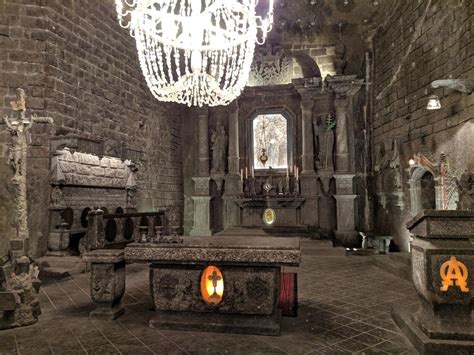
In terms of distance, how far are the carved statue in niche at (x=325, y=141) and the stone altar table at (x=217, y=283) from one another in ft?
20.7

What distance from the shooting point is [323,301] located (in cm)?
403

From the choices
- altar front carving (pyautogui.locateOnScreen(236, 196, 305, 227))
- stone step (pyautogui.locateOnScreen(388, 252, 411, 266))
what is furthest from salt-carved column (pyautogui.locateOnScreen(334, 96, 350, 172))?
stone step (pyautogui.locateOnScreen(388, 252, 411, 266))

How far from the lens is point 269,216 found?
30.1 ft

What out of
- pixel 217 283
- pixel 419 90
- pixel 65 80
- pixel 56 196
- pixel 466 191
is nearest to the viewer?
pixel 217 283

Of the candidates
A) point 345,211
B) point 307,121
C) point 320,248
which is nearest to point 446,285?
point 320,248

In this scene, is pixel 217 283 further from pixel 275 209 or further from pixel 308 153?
pixel 308 153

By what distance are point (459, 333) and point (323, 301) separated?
1.58 meters

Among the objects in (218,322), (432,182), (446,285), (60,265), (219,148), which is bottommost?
(218,322)

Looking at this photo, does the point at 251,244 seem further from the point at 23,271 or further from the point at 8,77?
the point at 8,77

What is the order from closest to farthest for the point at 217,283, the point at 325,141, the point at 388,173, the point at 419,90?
the point at 217,283, the point at 419,90, the point at 388,173, the point at 325,141

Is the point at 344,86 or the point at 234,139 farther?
the point at 234,139

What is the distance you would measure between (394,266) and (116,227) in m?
5.01

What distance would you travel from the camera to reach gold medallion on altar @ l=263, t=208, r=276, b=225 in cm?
916

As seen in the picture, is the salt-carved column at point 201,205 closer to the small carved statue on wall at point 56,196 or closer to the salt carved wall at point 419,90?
the small carved statue on wall at point 56,196
